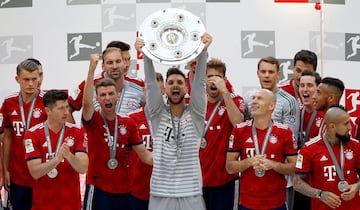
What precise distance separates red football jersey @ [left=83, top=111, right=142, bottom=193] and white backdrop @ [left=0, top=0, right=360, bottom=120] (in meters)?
1.47

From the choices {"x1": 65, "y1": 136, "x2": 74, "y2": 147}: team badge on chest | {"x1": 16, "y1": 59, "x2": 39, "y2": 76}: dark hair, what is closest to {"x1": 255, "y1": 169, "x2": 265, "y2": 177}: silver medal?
{"x1": 65, "y1": 136, "x2": 74, "y2": 147}: team badge on chest

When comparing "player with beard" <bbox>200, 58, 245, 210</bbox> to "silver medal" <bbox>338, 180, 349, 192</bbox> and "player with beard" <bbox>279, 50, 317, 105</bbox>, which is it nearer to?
"player with beard" <bbox>279, 50, 317, 105</bbox>

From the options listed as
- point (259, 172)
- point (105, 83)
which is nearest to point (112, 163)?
point (105, 83)

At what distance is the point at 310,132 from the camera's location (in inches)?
233

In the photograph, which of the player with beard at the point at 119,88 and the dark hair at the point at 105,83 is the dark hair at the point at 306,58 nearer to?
the player with beard at the point at 119,88

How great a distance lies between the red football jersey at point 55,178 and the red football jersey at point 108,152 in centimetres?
29

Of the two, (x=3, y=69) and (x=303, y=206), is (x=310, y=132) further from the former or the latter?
(x=3, y=69)

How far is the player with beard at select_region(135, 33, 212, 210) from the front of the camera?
4.98m

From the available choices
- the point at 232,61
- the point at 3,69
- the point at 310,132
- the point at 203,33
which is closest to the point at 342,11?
the point at 232,61

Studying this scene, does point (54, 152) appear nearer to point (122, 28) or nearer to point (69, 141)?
point (69, 141)

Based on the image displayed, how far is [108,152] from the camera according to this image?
18.3 feet

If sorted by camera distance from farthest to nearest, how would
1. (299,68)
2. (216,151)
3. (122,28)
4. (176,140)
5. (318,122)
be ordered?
(122,28) → (299,68) → (318,122) → (216,151) → (176,140)

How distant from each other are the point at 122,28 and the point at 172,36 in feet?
7.68

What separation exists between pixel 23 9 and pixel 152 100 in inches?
96.1
